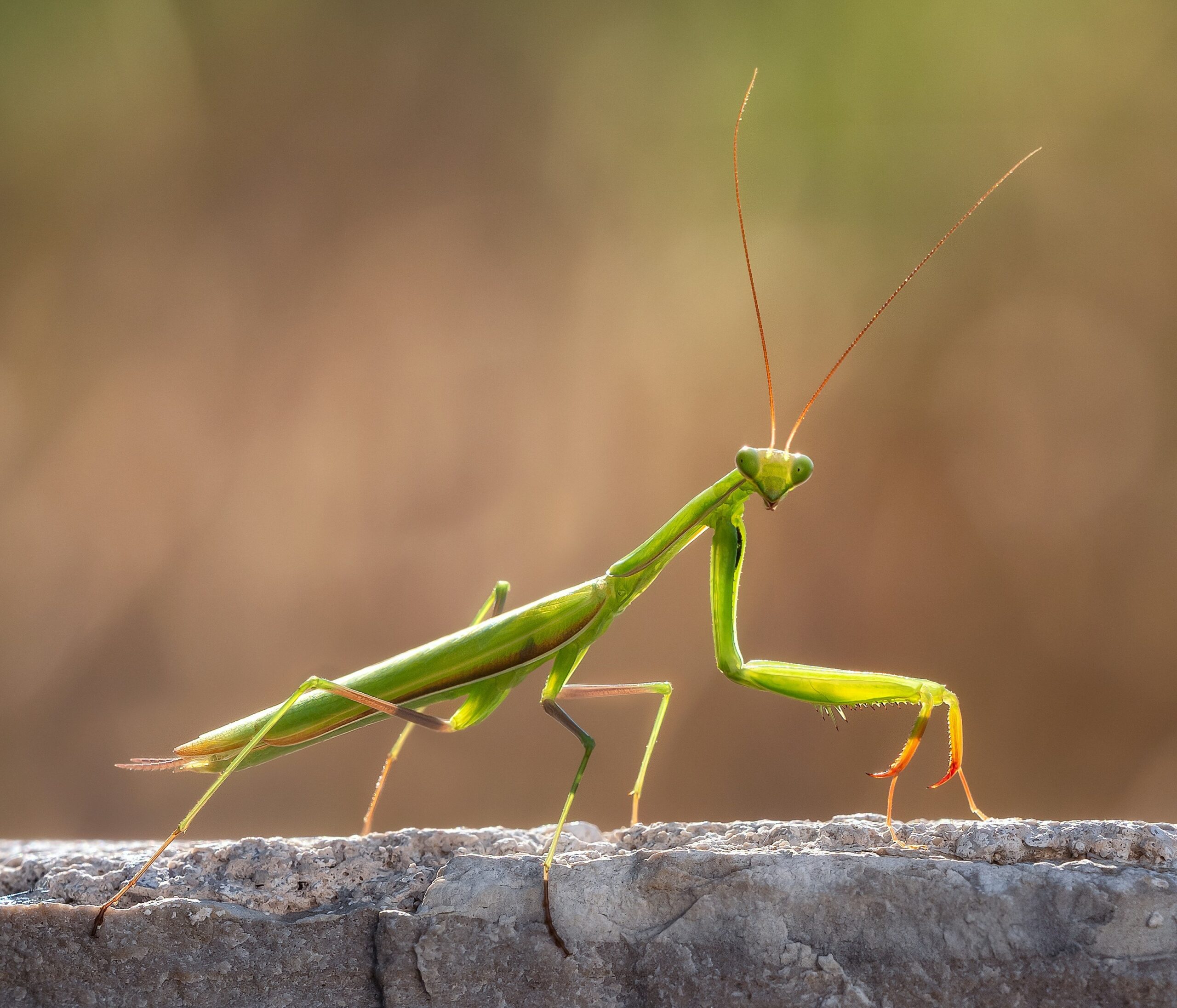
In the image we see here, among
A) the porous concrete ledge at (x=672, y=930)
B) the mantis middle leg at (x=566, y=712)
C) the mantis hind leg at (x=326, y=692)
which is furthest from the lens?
the mantis hind leg at (x=326, y=692)

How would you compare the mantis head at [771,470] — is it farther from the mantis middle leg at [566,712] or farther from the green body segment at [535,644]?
the mantis middle leg at [566,712]

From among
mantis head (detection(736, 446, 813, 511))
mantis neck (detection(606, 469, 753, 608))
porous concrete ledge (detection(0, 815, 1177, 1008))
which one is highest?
mantis head (detection(736, 446, 813, 511))

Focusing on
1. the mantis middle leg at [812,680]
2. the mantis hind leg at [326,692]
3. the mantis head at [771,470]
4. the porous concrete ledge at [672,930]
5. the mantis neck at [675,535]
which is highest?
the mantis head at [771,470]

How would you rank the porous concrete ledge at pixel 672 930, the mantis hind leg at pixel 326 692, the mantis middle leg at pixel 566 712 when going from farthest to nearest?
the mantis hind leg at pixel 326 692, the mantis middle leg at pixel 566 712, the porous concrete ledge at pixel 672 930

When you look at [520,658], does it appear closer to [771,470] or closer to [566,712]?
[566,712]

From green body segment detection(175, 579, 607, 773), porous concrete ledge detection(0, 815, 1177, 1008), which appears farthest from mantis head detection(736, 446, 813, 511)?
porous concrete ledge detection(0, 815, 1177, 1008)

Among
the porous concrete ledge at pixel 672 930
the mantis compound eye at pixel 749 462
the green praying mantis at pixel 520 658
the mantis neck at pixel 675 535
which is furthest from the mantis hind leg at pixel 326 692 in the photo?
the mantis compound eye at pixel 749 462

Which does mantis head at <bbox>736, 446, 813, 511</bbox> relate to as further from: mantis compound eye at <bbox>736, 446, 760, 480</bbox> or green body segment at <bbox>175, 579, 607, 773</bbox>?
green body segment at <bbox>175, 579, 607, 773</bbox>

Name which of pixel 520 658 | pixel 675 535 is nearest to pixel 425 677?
pixel 520 658
